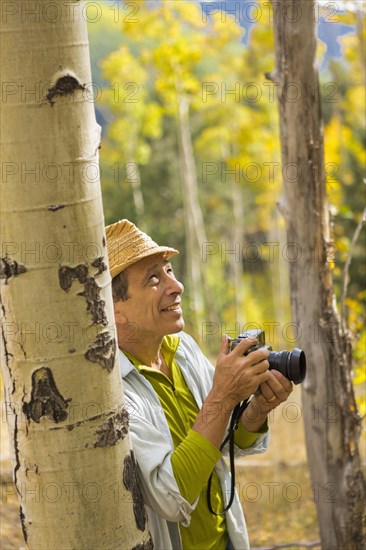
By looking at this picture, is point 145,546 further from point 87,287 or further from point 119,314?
point 119,314

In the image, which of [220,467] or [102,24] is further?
[102,24]

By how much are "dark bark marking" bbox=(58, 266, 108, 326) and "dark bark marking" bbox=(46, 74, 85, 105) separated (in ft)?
0.97

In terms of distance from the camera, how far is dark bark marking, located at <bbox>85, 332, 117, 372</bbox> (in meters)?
1.49

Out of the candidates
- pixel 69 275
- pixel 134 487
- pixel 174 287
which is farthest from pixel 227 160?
pixel 69 275

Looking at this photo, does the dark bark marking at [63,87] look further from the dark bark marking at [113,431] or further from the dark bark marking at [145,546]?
the dark bark marking at [145,546]

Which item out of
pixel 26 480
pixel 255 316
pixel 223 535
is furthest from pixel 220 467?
pixel 255 316

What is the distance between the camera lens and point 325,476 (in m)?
3.46

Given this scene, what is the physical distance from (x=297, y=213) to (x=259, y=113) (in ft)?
53.8

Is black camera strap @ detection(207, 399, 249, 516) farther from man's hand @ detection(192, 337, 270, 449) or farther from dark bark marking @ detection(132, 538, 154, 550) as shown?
dark bark marking @ detection(132, 538, 154, 550)

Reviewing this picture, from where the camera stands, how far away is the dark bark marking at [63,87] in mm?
1366

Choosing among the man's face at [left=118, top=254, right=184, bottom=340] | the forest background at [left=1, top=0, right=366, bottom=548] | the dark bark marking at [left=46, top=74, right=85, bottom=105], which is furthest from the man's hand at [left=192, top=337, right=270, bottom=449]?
the forest background at [left=1, top=0, right=366, bottom=548]

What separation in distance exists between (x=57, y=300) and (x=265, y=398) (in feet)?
2.65

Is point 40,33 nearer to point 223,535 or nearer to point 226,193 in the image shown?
point 223,535

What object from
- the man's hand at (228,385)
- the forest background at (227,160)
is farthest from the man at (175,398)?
the forest background at (227,160)
